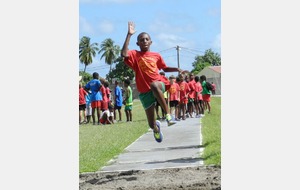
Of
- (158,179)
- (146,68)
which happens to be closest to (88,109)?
(158,179)

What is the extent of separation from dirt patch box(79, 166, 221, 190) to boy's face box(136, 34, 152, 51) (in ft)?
5.59

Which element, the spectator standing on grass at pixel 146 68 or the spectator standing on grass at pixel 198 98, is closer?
the spectator standing on grass at pixel 146 68

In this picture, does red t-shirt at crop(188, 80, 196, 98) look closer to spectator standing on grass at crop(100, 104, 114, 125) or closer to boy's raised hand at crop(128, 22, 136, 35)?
spectator standing on grass at crop(100, 104, 114, 125)

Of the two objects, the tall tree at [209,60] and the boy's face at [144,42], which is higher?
the tall tree at [209,60]

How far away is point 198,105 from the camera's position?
19781mm

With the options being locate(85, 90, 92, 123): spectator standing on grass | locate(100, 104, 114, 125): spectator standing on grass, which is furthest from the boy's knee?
locate(85, 90, 92, 123): spectator standing on grass

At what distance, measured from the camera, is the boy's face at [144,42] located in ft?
22.4

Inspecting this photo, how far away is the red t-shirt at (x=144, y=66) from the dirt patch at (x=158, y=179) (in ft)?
4.02

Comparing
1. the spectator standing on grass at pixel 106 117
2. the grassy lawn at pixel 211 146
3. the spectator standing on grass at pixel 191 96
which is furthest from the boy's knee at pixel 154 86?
the spectator standing on grass at pixel 106 117

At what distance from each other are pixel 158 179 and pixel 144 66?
1.62 metres

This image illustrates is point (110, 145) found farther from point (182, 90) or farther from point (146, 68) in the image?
point (182, 90)

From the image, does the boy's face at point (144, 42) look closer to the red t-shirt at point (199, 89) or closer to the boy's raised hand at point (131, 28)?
the boy's raised hand at point (131, 28)

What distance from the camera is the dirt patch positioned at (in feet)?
23.4
